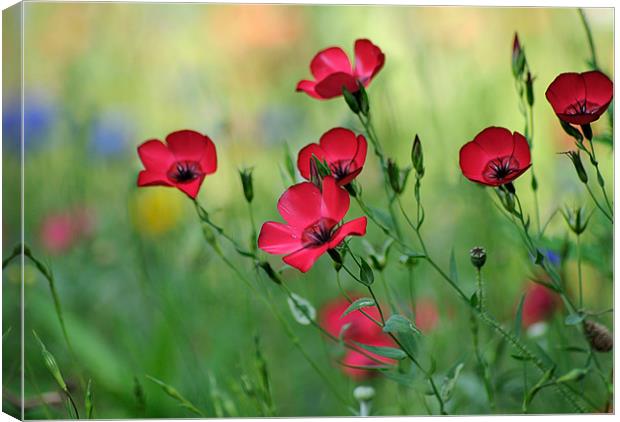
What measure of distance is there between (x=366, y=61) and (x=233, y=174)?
2.52 feet

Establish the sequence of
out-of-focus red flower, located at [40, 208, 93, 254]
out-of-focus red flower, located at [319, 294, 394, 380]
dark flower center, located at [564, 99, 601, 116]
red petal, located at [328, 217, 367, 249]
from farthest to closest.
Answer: out-of-focus red flower, located at [40, 208, 93, 254]
out-of-focus red flower, located at [319, 294, 394, 380]
dark flower center, located at [564, 99, 601, 116]
red petal, located at [328, 217, 367, 249]

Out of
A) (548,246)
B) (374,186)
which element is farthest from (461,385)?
(374,186)

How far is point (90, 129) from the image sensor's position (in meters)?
1.69

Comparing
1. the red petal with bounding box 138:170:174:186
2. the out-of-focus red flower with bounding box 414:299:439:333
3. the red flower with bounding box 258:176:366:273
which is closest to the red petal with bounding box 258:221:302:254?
the red flower with bounding box 258:176:366:273

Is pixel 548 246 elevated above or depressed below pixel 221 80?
below

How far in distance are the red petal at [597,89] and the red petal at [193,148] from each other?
0.27m

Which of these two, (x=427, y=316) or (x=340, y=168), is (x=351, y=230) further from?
(x=427, y=316)

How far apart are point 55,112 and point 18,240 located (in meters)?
0.90

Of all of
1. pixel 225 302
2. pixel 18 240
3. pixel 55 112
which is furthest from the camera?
pixel 55 112

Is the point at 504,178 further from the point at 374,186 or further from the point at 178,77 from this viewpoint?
the point at 178,77

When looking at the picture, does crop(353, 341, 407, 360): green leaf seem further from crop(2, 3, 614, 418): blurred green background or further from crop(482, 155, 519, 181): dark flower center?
crop(2, 3, 614, 418): blurred green background

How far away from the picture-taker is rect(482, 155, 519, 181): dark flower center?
71 centimetres

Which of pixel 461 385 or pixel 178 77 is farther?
pixel 178 77

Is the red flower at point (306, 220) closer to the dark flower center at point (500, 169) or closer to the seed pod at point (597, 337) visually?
the dark flower center at point (500, 169)
